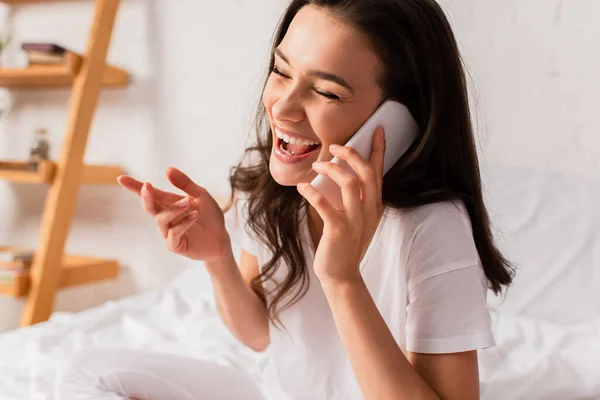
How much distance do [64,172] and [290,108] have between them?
4.95 feet

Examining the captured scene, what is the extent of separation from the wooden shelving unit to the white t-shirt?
1.27 meters

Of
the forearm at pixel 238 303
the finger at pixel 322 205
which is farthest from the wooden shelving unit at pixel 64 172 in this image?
the finger at pixel 322 205

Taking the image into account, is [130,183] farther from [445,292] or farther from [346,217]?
[445,292]

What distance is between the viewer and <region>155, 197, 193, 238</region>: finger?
0.89m

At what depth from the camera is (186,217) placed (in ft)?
3.03

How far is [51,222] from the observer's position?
211 cm

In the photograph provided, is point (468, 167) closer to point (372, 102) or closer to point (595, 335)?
point (372, 102)

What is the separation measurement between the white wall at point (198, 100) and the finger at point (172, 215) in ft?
3.55

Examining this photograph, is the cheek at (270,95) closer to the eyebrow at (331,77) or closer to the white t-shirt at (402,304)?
the eyebrow at (331,77)

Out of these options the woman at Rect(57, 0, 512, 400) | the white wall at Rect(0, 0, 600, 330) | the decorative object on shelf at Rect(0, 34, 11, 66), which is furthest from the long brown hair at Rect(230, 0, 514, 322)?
the decorative object on shelf at Rect(0, 34, 11, 66)

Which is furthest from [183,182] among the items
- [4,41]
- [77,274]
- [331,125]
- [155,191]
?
[4,41]

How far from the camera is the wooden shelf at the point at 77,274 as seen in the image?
206 cm

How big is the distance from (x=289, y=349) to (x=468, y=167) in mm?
403

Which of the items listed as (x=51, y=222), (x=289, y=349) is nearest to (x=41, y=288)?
(x=51, y=222)
